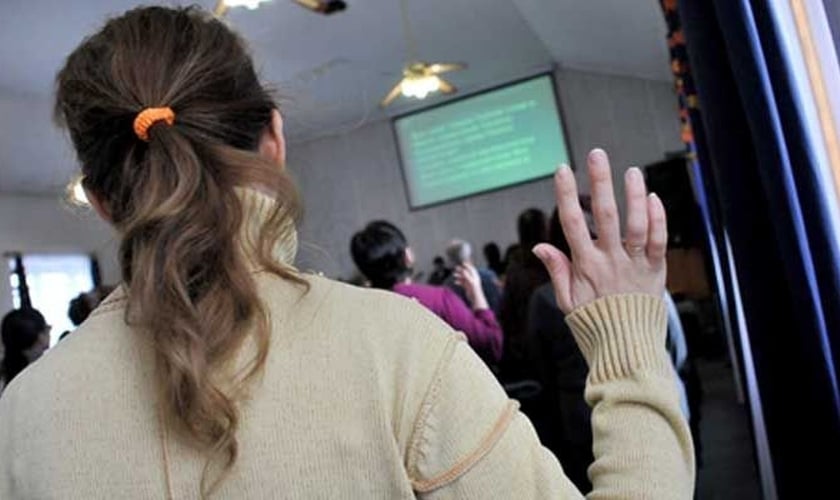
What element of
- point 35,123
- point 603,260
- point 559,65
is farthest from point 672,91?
point 603,260

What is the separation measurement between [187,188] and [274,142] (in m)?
0.13

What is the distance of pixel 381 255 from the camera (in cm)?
224

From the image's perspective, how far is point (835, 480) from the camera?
0.96m

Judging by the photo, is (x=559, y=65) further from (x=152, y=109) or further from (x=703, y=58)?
(x=152, y=109)

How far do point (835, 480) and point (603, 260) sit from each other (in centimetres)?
54

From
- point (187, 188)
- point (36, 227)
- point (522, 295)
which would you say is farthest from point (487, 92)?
point (187, 188)

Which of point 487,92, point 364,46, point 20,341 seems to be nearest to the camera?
point 20,341


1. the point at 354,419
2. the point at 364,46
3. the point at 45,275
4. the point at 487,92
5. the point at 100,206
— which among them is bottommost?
the point at 354,419

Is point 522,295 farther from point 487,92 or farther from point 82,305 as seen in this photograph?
point 487,92

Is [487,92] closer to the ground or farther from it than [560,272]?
farther from it

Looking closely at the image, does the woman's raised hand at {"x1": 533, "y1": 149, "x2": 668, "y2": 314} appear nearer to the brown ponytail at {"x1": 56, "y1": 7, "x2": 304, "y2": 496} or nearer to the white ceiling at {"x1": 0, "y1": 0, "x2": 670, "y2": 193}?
the brown ponytail at {"x1": 56, "y1": 7, "x2": 304, "y2": 496}

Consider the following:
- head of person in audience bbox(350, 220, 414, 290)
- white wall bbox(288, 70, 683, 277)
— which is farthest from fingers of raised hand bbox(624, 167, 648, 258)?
white wall bbox(288, 70, 683, 277)

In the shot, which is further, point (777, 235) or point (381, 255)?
point (381, 255)

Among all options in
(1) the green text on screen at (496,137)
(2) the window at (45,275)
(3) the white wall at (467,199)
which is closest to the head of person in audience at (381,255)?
(2) the window at (45,275)
